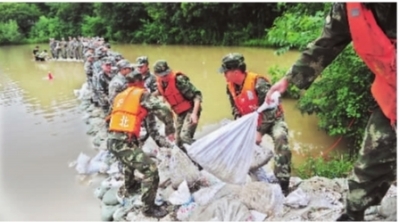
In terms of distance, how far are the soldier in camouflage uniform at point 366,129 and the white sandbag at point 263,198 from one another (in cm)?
105

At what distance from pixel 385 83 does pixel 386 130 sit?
20 centimetres

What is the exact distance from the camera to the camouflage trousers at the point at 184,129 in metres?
5.08

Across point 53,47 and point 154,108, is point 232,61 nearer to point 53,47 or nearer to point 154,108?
point 154,108

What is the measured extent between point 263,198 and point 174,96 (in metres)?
1.86

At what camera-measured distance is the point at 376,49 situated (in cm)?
195

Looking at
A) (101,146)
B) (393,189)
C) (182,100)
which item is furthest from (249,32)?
(393,189)

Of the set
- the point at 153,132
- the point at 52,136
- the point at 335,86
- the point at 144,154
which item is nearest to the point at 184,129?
the point at 153,132

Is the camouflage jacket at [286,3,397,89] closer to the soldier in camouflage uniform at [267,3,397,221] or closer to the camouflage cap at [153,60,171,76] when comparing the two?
the soldier in camouflage uniform at [267,3,397,221]

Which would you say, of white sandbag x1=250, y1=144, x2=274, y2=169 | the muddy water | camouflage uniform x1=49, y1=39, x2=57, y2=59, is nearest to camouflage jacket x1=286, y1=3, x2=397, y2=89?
white sandbag x1=250, y1=144, x2=274, y2=169

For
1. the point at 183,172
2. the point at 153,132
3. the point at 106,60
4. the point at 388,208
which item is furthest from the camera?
the point at 106,60

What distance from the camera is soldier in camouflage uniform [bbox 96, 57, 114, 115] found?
7.28m

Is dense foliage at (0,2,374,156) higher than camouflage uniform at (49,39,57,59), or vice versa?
dense foliage at (0,2,374,156)

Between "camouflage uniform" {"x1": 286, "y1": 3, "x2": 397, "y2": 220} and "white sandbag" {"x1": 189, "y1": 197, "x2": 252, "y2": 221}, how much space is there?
1.06m

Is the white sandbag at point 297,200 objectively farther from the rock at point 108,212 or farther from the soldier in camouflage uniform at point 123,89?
the soldier in camouflage uniform at point 123,89
